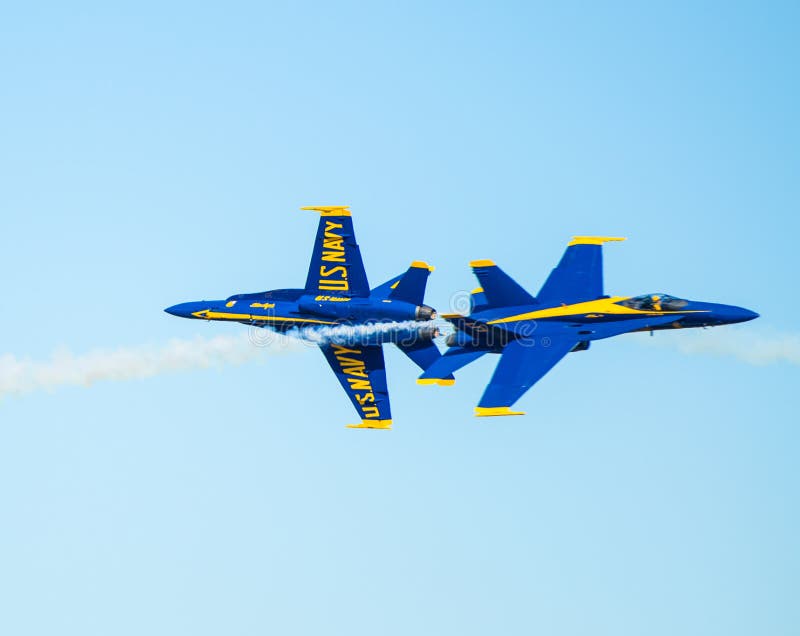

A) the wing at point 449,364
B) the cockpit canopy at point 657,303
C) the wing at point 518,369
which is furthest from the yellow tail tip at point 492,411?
the cockpit canopy at point 657,303

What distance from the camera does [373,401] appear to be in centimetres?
6156

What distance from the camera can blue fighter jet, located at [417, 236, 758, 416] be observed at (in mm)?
58938

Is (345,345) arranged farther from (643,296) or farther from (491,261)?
(643,296)

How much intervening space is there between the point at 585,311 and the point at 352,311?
8.26 metres

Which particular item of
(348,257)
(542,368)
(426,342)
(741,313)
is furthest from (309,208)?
(741,313)

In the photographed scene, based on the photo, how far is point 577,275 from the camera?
Answer: 6169cm

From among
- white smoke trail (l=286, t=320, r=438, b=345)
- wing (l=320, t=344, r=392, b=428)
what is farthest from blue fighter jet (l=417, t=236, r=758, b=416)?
wing (l=320, t=344, r=392, b=428)

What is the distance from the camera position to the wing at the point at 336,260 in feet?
201

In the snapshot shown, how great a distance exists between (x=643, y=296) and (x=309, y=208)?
12405mm

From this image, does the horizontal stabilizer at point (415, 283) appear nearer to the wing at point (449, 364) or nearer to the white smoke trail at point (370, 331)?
the white smoke trail at point (370, 331)

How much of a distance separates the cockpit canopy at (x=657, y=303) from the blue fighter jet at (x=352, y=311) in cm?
714

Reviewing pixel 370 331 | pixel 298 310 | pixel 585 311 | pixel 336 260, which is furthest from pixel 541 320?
pixel 298 310

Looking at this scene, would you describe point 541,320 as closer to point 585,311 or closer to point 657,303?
point 585,311

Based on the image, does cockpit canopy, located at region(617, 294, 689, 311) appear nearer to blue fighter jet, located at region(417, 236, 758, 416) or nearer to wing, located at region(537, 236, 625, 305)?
blue fighter jet, located at region(417, 236, 758, 416)
